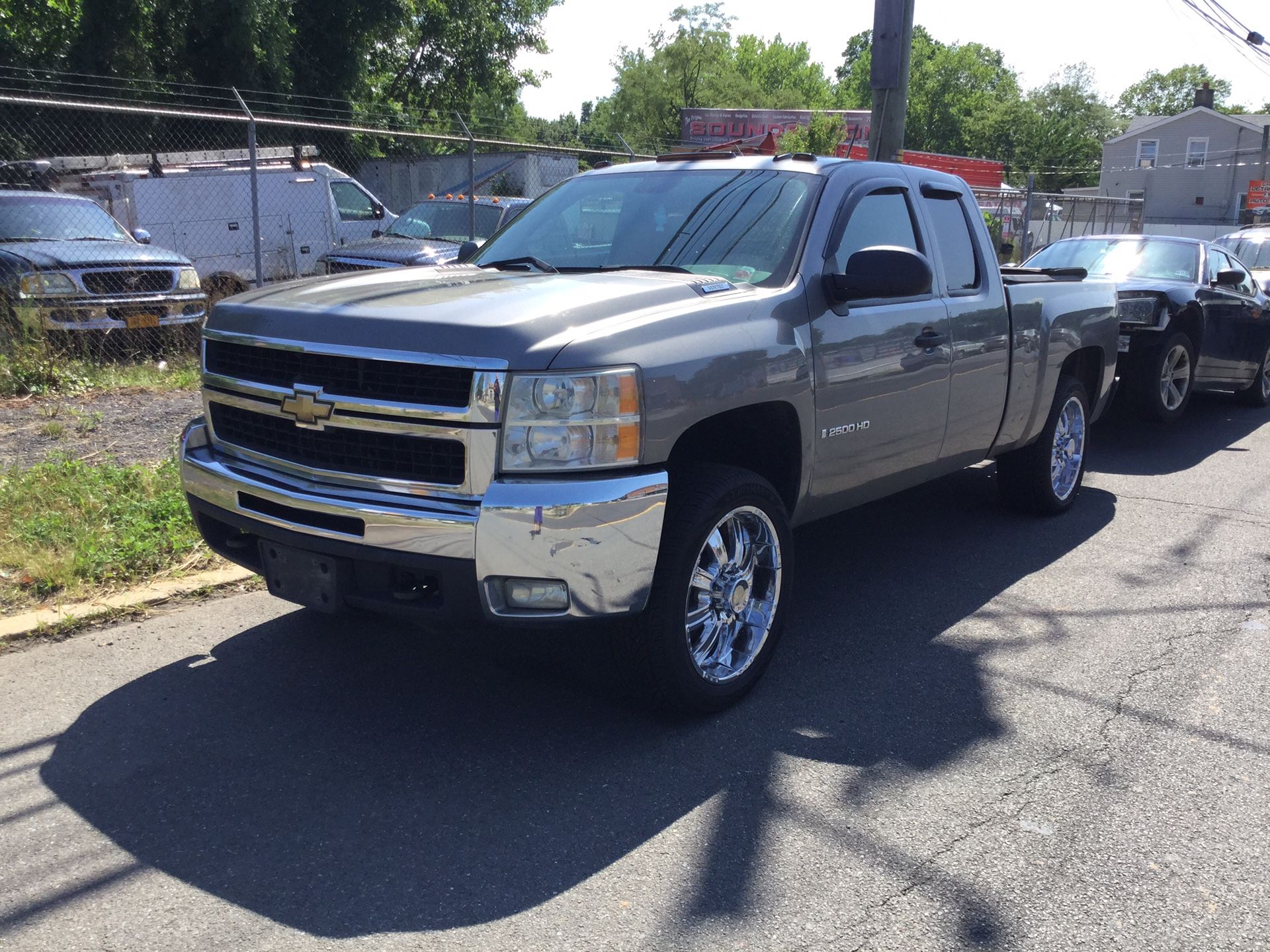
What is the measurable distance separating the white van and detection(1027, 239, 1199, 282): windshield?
9311 millimetres

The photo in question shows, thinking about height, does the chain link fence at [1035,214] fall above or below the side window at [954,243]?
above

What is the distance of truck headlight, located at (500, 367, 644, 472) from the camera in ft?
10.7

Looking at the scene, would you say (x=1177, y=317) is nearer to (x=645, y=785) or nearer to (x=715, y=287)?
(x=715, y=287)

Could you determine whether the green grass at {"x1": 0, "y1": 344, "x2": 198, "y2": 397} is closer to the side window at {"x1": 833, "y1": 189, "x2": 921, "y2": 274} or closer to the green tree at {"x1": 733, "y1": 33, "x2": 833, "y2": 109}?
the side window at {"x1": 833, "y1": 189, "x2": 921, "y2": 274}

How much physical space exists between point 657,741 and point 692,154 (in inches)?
116

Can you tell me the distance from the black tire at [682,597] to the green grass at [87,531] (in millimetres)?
2645

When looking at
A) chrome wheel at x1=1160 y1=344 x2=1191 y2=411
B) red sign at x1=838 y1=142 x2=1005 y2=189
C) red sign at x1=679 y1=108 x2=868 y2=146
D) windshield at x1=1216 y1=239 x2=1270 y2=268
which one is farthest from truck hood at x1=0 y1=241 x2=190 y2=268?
red sign at x1=679 y1=108 x2=868 y2=146

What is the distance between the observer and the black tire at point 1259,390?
35.5 feet

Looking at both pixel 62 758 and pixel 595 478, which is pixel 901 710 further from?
pixel 62 758

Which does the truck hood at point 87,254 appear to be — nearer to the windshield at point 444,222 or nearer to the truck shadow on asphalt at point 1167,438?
the windshield at point 444,222

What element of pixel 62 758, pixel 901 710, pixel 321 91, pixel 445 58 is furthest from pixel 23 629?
pixel 445 58

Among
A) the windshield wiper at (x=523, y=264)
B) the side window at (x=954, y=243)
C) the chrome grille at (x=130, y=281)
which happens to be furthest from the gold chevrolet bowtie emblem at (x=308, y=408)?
the chrome grille at (x=130, y=281)

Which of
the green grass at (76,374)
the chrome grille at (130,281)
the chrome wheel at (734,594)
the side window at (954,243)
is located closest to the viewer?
the chrome wheel at (734,594)

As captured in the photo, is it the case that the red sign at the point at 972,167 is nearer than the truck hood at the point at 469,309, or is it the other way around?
the truck hood at the point at 469,309
